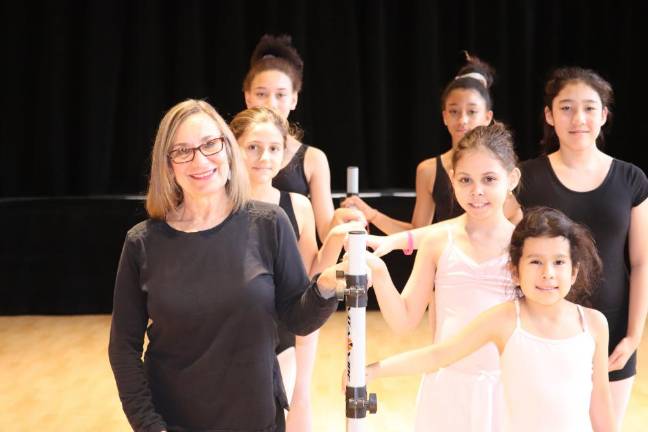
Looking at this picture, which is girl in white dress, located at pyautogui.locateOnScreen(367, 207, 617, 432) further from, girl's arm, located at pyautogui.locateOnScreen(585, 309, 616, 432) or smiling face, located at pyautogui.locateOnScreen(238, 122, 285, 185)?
smiling face, located at pyautogui.locateOnScreen(238, 122, 285, 185)

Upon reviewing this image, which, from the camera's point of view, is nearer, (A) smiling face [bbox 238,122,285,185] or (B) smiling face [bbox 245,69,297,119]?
(A) smiling face [bbox 238,122,285,185]

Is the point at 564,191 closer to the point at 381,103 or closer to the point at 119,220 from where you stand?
the point at 119,220

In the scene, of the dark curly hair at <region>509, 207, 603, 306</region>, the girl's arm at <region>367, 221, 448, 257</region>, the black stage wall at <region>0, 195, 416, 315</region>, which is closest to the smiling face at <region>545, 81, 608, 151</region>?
the girl's arm at <region>367, 221, 448, 257</region>

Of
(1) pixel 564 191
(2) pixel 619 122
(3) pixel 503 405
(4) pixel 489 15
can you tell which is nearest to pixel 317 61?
(4) pixel 489 15

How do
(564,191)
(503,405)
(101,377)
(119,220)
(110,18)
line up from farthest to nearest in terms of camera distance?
(110,18)
(119,220)
(101,377)
(564,191)
(503,405)

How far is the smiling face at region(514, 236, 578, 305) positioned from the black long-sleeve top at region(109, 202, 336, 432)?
1.43 feet

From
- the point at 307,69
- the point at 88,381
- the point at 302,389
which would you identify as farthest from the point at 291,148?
the point at 307,69

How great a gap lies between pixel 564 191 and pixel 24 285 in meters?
4.39

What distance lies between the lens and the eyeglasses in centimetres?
175

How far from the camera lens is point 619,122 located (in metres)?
6.73

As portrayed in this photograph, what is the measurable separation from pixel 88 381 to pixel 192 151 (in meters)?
2.94

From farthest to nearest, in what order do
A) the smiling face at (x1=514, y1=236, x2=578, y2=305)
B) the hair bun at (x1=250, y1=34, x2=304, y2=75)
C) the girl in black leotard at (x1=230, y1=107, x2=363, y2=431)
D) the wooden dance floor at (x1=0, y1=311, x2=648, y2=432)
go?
the wooden dance floor at (x1=0, y1=311, x2=648, y2=432), the hair bun at (x1=250, y1=34, x2=304, y2=75), the girl in black leotard at (x1=230, y1=107, x2=363, y2=431), the smiling face at (x1=514, y1=236, x2=578, y2=305)

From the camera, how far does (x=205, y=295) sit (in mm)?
1668

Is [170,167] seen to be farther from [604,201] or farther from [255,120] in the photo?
[604,201]
